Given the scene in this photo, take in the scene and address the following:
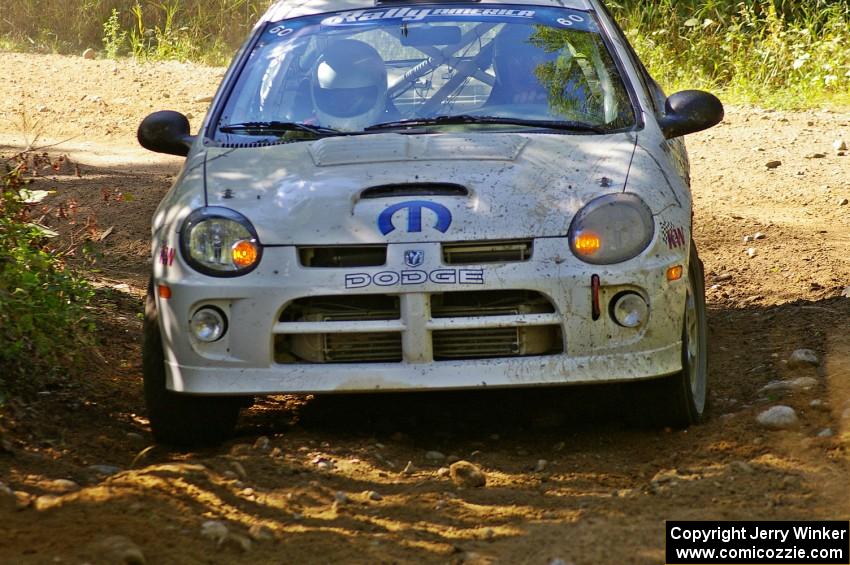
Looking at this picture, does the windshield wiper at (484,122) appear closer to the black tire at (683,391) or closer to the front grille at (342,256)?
the black tire at (683,391)

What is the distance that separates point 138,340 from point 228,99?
5.12 ft

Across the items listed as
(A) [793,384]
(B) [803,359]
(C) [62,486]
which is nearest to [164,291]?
(C) [62,486]

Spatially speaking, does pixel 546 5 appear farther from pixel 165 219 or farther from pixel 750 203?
pixel 750 203

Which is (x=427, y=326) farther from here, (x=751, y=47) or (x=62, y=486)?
(x=751, y=47)

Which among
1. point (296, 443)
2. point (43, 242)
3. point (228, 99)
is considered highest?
point (228, 99)

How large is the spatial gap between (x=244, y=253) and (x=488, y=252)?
30.6 inches

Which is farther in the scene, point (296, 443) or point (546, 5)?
point (546, 5)

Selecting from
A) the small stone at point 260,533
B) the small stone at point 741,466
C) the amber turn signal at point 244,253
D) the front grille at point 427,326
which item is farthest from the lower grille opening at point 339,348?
the small stone at point 741,466

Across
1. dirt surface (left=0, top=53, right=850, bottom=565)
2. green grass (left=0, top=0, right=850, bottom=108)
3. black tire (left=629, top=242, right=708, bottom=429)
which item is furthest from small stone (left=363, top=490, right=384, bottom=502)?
green grass (left=0, top=0, right=850, bottom=108)

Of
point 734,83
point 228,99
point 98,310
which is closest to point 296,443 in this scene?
point 228,99

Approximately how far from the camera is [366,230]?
4.02m

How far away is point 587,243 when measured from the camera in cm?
401

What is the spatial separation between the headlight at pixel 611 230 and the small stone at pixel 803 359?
4.43 ft

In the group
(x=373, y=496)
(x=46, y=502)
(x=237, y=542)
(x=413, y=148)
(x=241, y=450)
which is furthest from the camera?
(x=413, y=148)
